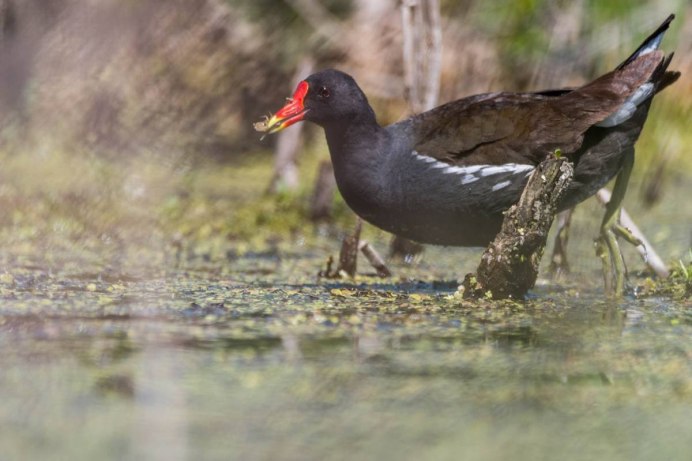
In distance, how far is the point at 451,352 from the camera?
3217mm

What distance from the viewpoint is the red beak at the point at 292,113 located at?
4254mm

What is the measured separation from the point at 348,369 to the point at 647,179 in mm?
3792

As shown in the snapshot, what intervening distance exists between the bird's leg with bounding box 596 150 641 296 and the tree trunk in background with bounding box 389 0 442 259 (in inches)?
40.3

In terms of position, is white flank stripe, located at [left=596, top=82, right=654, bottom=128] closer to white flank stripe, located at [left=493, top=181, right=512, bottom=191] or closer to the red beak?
white flank stripe, located at [left=493, top=181, right=512, bottom=191]

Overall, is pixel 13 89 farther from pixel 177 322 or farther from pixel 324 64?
pixel 177 322

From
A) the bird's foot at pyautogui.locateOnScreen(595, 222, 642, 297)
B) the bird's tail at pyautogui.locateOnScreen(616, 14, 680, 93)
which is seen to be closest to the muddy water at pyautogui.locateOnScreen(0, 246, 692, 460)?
the bird's foot at pyautogui.locateOnScreen(595, 222, 642, 297)

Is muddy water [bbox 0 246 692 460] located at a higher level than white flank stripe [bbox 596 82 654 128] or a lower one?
lower

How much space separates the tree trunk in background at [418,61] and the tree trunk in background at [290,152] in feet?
4.64

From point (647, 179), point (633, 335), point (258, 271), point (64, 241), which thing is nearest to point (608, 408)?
point (633, 335)

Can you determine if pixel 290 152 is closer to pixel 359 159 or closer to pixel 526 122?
pixel 359 159

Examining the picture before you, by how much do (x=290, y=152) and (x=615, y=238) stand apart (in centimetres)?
264

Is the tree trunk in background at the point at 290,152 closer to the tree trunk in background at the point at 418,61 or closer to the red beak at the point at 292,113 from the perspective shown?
the tree trunk in background at the point at 418,61

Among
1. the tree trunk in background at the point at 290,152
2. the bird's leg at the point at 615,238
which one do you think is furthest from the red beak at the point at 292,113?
the tree trunk in background at the point at 290,152

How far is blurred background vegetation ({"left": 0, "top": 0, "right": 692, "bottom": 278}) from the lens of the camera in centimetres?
575
